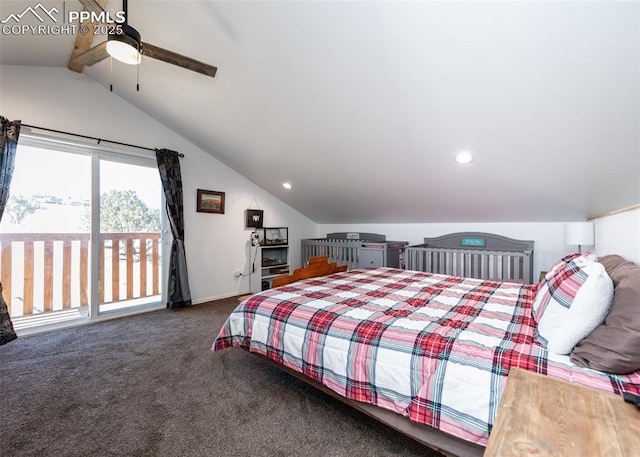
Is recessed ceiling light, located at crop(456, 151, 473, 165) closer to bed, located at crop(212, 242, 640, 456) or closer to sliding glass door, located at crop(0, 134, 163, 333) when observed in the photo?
bed, located at crop(212, 242, 640, 456)

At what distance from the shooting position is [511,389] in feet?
2.97

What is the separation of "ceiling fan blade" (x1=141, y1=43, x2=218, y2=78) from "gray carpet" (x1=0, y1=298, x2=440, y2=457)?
2.30 metres

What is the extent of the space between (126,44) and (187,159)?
2.46 metres

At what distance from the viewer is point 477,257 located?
135 inches

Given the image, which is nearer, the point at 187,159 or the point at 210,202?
the point at 187,159

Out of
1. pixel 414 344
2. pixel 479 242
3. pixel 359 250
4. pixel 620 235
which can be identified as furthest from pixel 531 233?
pixel 414 344

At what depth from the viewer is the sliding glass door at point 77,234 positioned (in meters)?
2.93

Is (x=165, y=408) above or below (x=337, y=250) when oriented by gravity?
below

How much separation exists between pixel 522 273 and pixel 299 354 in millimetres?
2736

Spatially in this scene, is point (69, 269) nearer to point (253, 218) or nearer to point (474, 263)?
point (253, 218)

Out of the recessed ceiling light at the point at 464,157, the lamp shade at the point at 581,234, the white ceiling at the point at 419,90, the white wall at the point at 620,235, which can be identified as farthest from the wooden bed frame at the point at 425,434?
the lamp shade at the point at 581,234

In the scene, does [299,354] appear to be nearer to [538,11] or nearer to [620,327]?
[620,327]

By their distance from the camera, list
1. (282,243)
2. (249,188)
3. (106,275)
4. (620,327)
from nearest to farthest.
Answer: (620,327) → (106,275) → (249,188) → (282,243)

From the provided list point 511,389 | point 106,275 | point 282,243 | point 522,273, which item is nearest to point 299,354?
point 511,389
